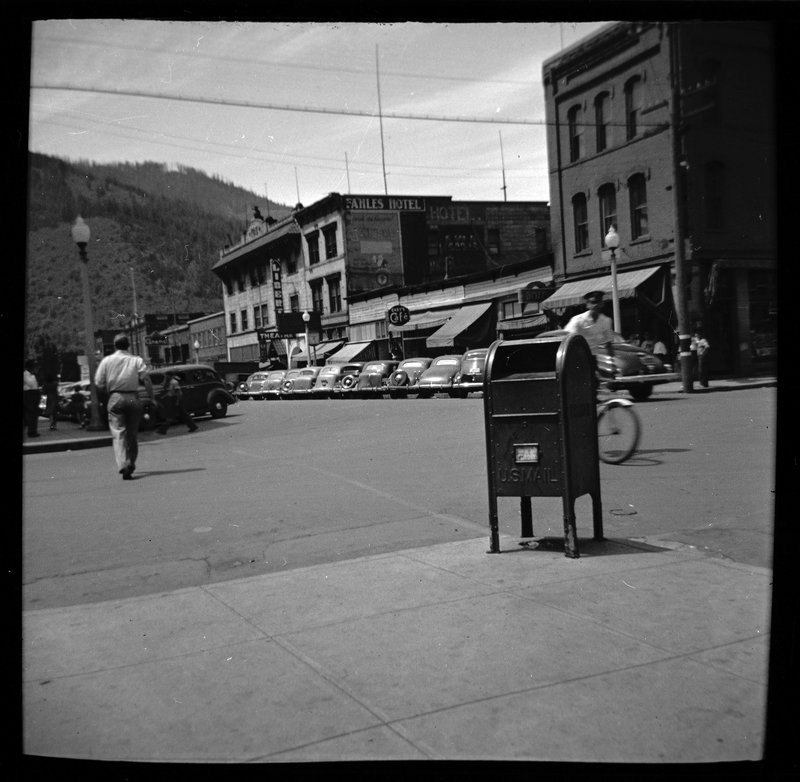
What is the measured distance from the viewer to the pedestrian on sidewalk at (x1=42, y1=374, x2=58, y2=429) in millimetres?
3726

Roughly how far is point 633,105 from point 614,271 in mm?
703

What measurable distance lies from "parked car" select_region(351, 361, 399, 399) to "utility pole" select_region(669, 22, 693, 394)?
5.17 ft

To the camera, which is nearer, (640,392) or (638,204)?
(638,204)

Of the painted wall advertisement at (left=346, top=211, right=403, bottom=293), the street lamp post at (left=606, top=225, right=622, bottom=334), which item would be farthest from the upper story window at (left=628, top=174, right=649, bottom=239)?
the painted wall advertisement at (left=346, top=211, right=403, bottom=293)

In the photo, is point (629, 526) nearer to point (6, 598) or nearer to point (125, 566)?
point (125, 566)

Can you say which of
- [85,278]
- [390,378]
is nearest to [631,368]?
[390,378]

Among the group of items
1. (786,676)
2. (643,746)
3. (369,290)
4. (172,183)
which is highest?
(172,183)

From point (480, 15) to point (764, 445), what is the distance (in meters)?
7.14

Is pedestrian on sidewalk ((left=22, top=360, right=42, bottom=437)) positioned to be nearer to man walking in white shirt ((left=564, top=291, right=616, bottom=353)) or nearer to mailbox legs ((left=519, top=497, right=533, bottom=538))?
man walking in white shirt ((left=564, top=291, right=616, bottom=353))

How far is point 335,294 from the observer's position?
169 inches

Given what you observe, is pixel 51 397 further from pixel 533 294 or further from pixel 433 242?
pixel 533 294

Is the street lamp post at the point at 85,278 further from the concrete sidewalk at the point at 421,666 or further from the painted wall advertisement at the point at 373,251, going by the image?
the concrete sidewalk at the point at 421,666

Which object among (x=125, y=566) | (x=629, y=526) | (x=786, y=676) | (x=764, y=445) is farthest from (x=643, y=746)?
(x=764, y=445)

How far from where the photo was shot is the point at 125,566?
555cm
